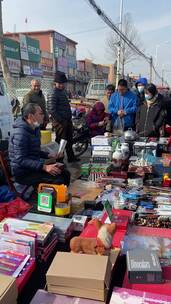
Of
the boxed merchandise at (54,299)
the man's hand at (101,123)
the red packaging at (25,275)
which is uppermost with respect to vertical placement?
the man's hand at (101,123)

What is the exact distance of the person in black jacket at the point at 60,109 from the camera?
18.1ft

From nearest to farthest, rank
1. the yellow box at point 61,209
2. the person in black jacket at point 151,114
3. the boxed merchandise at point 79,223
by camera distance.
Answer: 1. the boxed merchandise at point 79,223
2. the yellow box at point 61,209
3. the person in black jacket at point 151,114

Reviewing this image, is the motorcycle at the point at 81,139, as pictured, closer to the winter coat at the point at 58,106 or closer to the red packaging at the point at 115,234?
the winter coat at the point at 58,106

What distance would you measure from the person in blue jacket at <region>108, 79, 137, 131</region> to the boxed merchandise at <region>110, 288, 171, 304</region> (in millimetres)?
4175

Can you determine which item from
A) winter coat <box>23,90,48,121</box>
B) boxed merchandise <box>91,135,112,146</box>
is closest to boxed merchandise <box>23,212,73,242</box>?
boxed merchandise <box>91,135,112,146</box>

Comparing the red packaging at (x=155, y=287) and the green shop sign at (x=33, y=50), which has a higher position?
the green shop sign at (x=33, y=50)

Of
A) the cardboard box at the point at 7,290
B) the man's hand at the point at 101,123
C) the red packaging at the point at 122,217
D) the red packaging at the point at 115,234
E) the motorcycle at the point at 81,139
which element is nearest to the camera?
the cardboard box at the point at 7,290

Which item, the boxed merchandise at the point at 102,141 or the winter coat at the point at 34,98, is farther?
the winter coat at the point at 34,98

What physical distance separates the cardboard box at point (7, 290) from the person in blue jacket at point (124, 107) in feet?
14.0

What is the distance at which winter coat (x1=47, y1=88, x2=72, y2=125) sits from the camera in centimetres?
554

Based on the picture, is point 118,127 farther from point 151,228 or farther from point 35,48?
point 35,48

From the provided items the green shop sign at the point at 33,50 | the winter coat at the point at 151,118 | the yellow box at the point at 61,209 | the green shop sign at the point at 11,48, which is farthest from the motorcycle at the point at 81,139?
the green shop sign at the point at 33,50

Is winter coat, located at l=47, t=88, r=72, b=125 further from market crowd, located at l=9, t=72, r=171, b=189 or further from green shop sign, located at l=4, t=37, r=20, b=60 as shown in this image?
green shop sign, located at l=4, t=37, r=20, b=60

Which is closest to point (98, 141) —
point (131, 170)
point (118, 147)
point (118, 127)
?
point (118, 147)
